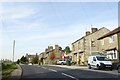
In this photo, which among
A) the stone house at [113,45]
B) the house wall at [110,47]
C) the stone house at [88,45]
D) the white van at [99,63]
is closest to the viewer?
the white van at [99,63]

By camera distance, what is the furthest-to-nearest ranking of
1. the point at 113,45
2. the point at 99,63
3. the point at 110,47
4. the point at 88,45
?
the point at 88,45, the point at 110,47, the point at 113,45, the point at 99,63

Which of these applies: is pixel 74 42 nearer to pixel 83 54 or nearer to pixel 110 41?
pixel 83 54

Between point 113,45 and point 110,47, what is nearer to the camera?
point 113,45

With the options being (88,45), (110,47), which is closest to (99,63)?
(110,47)

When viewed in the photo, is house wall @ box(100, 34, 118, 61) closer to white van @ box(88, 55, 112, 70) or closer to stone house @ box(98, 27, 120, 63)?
stone house @ box(98, 27, 120, 63)

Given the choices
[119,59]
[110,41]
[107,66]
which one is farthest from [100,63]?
[110,41]

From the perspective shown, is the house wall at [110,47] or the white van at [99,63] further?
the house wall at [110,47]

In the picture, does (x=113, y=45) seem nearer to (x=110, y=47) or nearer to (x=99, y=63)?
A: (x=110, y=47)

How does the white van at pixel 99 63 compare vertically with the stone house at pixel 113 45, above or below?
below

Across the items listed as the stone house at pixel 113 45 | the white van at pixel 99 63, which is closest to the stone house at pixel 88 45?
the stone house at pixel 113 45

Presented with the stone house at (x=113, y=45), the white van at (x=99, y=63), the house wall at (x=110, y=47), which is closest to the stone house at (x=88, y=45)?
the house wall at (x=110, y=47)

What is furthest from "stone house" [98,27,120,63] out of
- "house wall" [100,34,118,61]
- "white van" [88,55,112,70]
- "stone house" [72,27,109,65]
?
"stone house" [72,27,109,65]

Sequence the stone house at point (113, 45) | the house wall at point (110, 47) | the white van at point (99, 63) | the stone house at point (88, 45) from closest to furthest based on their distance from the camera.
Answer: the white van at point (99, 63)
the stone house at point (113, 45)
the house wall at point (110, 47)
the stone house at point (88, 45)

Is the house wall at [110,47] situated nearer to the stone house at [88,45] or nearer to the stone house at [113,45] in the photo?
the stone house at [113,45]
